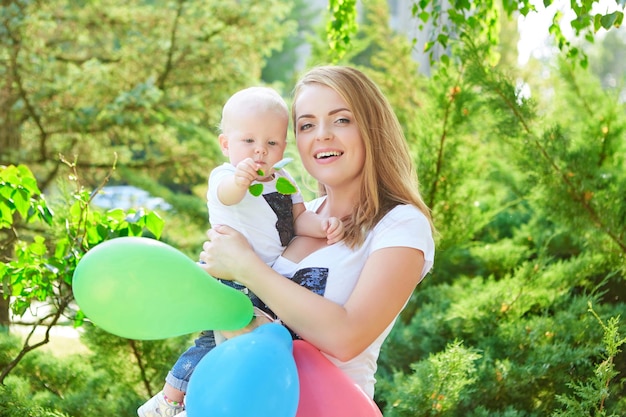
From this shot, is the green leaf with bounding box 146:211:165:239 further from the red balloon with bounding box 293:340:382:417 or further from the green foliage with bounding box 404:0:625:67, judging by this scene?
the green foliage with bounding box 404:0:625:67

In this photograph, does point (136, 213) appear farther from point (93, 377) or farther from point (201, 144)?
point (201, 144)

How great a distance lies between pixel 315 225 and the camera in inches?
76.6

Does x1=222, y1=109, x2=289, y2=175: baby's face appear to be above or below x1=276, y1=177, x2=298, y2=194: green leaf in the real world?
above

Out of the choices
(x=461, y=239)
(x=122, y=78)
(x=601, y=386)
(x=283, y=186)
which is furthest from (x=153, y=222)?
(x=122, y=78)

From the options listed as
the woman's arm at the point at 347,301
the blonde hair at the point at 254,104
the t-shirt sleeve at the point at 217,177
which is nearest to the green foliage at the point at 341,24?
the blonde hair at the point at 254,104

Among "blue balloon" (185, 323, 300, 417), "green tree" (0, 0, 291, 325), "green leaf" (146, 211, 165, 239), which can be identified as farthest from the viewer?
"green tree" (0, 0, 291, 325)

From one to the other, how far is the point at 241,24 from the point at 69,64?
1491 millimetres

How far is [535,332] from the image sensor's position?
2.93 metres

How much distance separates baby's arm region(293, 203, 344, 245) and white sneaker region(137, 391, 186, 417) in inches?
22.0

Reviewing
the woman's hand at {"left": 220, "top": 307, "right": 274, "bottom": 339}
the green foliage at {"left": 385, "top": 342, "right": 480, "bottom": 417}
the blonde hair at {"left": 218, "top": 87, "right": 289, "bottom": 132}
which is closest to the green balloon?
the woman's hand at {"left": 220, "top": 307, "right": 274, "bottom": 339}

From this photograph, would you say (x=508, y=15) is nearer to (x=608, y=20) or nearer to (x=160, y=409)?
(x=608, y=20)

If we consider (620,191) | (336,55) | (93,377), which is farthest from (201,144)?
(620,191)

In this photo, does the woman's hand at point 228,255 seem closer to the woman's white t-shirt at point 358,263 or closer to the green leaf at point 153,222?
the woman's white t-shirt at point 358,263

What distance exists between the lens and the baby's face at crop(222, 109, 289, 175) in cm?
186
